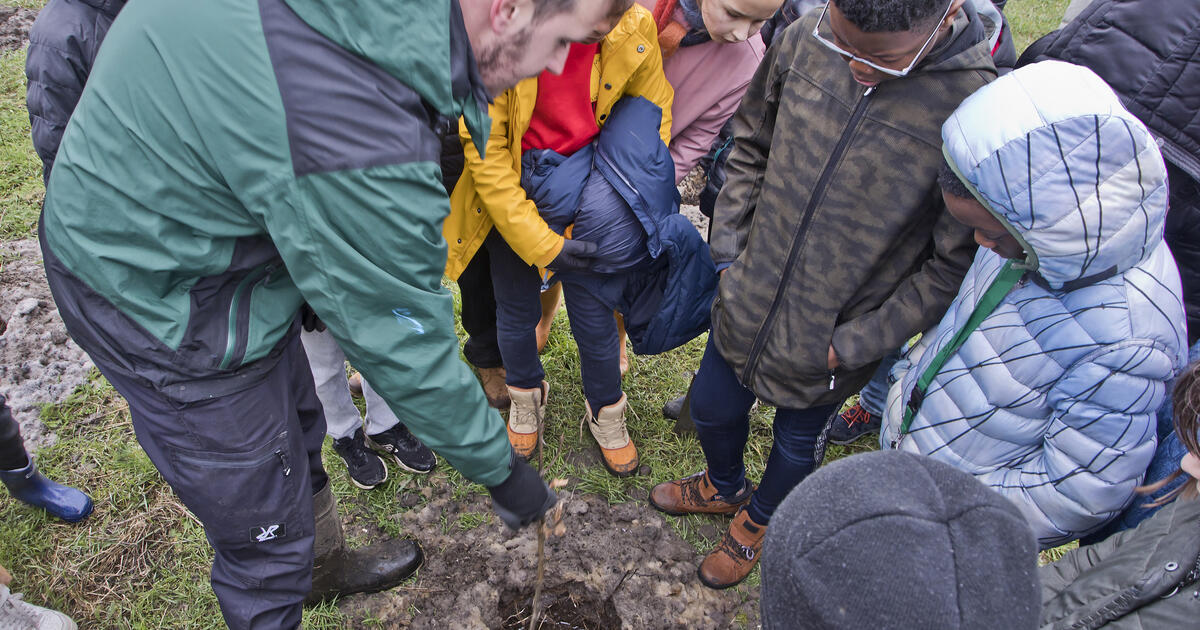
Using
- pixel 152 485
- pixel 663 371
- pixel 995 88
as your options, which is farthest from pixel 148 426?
pixel 663 371

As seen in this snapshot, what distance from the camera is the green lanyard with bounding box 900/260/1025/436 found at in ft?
5.41

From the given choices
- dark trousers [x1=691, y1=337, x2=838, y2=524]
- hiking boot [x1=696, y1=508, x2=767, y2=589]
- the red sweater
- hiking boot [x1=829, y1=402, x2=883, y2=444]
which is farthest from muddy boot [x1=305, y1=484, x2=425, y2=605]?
hiking boot [x1=829, y1=402, x2=883, y2=444]

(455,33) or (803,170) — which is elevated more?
(455,33)

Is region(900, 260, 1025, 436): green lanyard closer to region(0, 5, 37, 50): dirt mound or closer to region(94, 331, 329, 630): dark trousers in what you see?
region(94, 331, 329, 630): dark trousers

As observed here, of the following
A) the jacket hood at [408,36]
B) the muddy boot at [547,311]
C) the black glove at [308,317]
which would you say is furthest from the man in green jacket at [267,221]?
the muddy boot at [547,311]

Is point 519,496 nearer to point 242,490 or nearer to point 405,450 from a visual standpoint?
point 242,490

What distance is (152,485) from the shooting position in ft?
9.36

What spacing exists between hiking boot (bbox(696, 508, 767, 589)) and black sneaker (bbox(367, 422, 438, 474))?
1.17m

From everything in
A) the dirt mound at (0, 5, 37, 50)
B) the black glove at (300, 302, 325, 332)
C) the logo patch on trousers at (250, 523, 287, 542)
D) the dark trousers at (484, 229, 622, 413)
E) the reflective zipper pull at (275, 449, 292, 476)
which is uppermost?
the black glove at (300, 302, 325, 332)

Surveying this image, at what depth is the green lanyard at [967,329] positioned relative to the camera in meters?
1.65

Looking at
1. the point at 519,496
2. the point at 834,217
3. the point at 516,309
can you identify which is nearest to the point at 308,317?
the point at 519,496

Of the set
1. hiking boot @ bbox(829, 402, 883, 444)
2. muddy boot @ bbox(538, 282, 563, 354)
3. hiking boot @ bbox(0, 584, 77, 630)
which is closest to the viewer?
hiking boot @ bbox(0, 584, 77, 630)

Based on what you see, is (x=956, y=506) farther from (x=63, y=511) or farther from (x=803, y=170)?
(x=63, y=511)

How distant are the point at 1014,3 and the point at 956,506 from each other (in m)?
8.77
